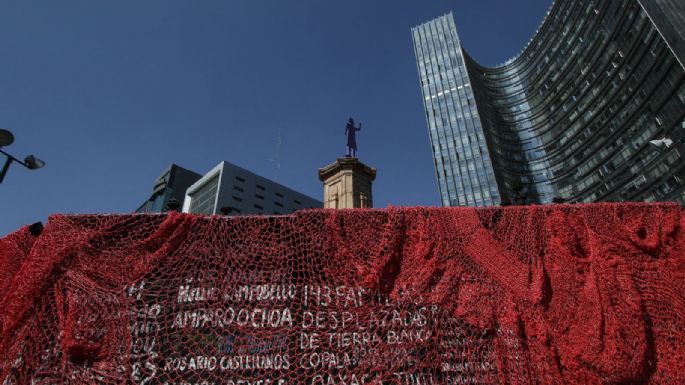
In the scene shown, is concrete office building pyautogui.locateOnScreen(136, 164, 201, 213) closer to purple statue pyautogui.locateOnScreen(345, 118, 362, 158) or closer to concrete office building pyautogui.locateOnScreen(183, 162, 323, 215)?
concrete office building pyautogui.locateOnScreen(183, 162, 323, 215)

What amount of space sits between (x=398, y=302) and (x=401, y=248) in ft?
2.20

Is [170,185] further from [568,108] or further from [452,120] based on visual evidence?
[568,108]

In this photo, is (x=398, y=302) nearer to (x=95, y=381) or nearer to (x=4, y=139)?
(x=95, y=381)

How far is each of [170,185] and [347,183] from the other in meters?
80.1

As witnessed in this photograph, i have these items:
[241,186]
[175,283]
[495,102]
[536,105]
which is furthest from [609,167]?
[241,186]

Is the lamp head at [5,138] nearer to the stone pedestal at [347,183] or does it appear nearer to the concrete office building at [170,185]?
the stone pedestal at [347,183]

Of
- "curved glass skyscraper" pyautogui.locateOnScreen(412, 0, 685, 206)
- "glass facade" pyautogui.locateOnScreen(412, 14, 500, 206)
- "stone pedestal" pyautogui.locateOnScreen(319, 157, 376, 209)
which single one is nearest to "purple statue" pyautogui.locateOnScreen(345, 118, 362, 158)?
"stone pedestal" pyautogui.locateOnScreen(319, 157, 376, 209)

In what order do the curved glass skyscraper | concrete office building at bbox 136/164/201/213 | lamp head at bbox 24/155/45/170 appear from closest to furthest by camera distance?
lamp head at bbox 24/155/45/170, the curved glass skyscraper, concrete office building at bbox 136/164/201/213

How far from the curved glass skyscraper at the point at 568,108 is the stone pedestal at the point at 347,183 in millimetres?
25330

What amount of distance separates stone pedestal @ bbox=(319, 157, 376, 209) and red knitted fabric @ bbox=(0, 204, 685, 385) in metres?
5.97

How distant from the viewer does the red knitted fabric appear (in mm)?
3559

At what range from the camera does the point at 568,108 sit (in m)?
50.5

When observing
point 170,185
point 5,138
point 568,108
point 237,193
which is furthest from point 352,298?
point 170,185

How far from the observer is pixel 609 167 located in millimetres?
41312
